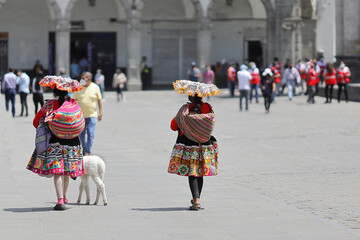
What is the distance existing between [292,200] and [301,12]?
3462 centimetres

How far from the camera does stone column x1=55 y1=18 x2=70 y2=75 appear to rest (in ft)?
142

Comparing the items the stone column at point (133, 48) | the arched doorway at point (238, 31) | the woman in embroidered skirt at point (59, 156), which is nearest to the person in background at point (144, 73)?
the stone column at point (133, 48)

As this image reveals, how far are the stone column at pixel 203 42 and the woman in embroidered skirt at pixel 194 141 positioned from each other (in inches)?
1341

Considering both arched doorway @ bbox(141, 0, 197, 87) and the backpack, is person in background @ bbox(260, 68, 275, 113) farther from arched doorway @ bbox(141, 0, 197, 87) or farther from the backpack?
the backpack

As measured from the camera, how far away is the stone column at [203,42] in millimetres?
44719

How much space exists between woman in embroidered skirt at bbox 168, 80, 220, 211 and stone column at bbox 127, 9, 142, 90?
33.7m

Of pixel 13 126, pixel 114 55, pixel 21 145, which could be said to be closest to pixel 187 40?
pixel 114 55

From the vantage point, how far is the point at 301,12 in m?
45.2

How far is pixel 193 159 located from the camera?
1051 centimetres

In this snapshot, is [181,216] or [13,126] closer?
[181,216]

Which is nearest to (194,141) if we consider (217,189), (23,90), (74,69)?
(217,189)

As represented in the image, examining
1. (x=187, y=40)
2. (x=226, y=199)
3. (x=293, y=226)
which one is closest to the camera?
(x=293, y=226)

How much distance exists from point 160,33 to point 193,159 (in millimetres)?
37904

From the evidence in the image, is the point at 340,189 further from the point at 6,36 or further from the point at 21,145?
the point at 6,36
